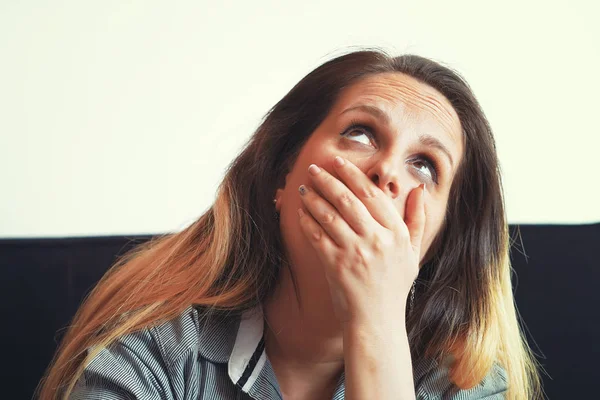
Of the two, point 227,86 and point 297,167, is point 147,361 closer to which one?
point 297,167

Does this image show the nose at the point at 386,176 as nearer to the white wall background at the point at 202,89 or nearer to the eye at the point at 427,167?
the eye at the point at 427,167

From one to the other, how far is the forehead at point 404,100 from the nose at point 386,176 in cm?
8

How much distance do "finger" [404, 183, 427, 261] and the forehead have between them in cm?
12

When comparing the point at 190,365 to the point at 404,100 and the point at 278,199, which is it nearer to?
the point at 278,199

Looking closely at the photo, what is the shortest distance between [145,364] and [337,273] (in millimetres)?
336

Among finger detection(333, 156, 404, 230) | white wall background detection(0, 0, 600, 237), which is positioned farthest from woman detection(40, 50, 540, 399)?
white wall background detection(0, 0, 600, 237)

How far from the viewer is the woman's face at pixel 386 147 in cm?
109

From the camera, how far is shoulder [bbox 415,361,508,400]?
4.08ft

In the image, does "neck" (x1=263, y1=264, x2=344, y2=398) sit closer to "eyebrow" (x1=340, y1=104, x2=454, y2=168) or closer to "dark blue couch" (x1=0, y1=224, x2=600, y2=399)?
"eyebrow" (x1=340, y1=104, x2=454, y2=168)

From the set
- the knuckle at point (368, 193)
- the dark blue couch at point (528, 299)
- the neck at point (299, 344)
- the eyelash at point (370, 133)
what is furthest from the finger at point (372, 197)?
the dark blue couch at point (528, 299)

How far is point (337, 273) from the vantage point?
3.29 feet

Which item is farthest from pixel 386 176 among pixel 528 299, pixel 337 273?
pixel 528 299

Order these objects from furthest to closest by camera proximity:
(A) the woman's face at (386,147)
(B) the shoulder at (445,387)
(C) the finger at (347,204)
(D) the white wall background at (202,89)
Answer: (D) the white wall background at (202,89), (B) the shoulder at (445,387), (A) the woman's face at (386,147), (C) the finger at (347,204)

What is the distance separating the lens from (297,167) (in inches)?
46.1
